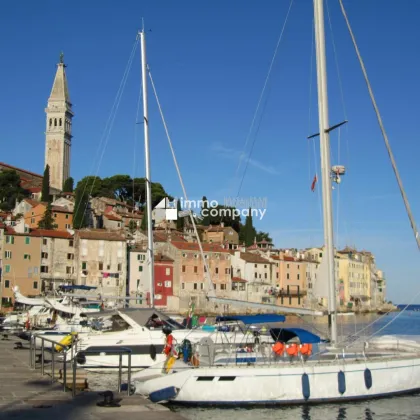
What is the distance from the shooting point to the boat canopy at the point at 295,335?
18703 mm

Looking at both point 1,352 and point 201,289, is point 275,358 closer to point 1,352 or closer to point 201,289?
point 1,352

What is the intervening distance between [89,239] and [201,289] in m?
17.4

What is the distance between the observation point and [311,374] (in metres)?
17.1

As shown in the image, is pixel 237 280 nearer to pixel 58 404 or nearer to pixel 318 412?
pixel 318 412

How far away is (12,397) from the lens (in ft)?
41.1

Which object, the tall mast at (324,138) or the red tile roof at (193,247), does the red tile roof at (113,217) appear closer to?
the red tile roof at (193,247)

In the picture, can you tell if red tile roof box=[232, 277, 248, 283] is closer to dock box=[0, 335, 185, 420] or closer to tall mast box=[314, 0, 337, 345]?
tall mast box=[314, 0, 337, 345]

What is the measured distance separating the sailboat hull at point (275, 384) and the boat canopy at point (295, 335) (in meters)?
1.36

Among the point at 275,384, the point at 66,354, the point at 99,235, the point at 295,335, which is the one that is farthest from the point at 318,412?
the point at 99,235

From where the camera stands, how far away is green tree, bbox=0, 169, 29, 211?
105 meters

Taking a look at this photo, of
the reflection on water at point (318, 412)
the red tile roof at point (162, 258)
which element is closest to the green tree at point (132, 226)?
the red tile roof at point (162, 258)

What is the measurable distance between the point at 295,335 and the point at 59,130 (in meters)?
130

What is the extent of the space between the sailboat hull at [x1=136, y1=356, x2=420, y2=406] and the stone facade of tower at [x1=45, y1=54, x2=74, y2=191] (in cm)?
12519

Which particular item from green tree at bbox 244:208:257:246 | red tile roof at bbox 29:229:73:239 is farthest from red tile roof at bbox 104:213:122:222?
green tree at bbox 244:208:257:246
